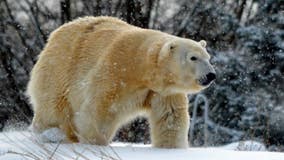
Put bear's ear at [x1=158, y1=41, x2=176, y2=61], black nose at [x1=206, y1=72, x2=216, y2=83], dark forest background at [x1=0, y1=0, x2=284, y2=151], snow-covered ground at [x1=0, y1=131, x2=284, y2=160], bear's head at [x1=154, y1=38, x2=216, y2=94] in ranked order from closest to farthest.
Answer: snow-covered ground at [x1=0, y1=131, x2=284, y2=160]
black nose at [x1=206, y1=72, x2=216, y2=83]
bear's head at [x1=154, y1=38, x2=216, y2=94]
bear's ear at [x1=158, y1=41, x2=176, y2=61]
dark forest background at [x1=0, y1=0, x2=284, y2=151]

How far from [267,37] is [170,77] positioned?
1567 cm

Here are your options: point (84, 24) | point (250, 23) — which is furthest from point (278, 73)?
point (84, 24)

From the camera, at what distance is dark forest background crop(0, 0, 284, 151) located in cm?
2267

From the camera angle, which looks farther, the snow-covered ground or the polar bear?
the polar bear

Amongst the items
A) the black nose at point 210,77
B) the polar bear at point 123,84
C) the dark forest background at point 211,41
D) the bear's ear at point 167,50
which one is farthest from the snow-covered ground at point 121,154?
the dark forest background at point 211,41

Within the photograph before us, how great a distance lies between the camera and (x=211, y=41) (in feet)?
85.6

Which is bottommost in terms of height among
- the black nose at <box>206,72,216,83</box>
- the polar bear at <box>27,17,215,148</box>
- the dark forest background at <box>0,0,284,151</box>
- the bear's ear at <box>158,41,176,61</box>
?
the dark forest background at <box>0,0,284,151</box>

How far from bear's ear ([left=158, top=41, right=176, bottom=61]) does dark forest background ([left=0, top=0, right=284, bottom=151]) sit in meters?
13.2

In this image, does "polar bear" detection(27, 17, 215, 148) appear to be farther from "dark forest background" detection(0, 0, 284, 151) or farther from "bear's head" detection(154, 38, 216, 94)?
"dark forest background" detection(0, 0, 284, 151)

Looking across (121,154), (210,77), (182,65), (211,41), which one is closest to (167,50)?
(182,65)

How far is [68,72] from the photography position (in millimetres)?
8289

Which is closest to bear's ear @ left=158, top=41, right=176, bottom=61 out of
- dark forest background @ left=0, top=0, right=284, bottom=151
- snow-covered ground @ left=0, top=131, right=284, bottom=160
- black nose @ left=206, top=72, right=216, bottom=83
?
black nose @ left=206, top=72, right=216, bottom=83

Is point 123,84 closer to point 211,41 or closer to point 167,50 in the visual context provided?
point 167,50

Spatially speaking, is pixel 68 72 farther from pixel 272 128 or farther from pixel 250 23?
pixel 250 23
